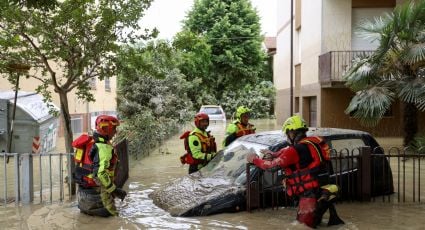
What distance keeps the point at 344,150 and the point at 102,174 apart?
3598mm

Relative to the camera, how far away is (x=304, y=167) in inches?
233

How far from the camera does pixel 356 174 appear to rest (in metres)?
7.62

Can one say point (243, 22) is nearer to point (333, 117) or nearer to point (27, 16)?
point (333, 117)

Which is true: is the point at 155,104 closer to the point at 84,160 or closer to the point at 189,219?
the point at 84,160

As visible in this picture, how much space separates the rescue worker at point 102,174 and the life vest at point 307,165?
6.94 feet

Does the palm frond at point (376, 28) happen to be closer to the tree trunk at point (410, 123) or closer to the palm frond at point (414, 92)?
the palm frond at point (414, 92)

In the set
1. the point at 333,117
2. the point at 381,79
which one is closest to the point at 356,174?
the point at 381,79

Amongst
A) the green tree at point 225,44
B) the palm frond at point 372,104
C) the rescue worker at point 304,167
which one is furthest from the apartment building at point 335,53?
the green tree at point 225,44

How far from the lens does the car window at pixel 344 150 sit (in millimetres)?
7531

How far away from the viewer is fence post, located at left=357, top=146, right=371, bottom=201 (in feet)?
24.6

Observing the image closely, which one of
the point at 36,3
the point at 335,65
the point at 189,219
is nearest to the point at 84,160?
the point at 189,219

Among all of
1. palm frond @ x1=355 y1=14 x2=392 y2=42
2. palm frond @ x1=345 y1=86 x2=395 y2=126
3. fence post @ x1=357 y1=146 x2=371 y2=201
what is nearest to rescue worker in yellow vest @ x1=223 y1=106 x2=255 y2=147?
fence post @ x1=357 y1=146 x2=371 y2=201

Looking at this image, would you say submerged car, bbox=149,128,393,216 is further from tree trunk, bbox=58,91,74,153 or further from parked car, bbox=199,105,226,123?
parked car, bbox=199,105,226,123

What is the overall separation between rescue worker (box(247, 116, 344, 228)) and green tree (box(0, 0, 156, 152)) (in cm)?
404
